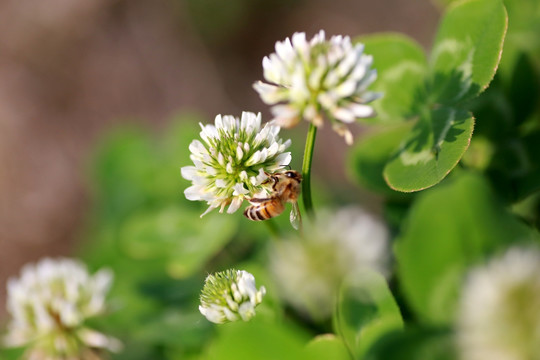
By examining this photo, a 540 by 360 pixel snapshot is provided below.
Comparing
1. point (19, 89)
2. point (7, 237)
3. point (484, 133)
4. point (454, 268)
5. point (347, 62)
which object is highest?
point (19, 89)

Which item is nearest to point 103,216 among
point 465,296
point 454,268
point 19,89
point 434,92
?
point 434,92

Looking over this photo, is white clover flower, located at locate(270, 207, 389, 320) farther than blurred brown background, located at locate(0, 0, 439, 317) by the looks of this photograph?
No

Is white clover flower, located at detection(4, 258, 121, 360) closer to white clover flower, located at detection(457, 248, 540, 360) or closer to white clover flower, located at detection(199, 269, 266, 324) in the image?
white clover flower, located at detection(199, 269, 266, 324)

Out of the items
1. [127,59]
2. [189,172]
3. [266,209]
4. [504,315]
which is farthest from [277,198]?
[127,59]

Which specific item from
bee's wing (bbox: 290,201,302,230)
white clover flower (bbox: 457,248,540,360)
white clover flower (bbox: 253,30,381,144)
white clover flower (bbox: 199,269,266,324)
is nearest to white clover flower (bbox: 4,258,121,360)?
white clover flower (bbox: 199,269,266,324)

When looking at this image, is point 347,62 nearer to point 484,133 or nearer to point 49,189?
point 484,133

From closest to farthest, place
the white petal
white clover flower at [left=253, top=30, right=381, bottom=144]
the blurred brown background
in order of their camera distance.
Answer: white clover flower at [left=253, top=30, right=381, bottom=144] → the white petal → the blurred brown background

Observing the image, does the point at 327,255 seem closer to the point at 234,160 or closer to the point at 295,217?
the point at 295,217
